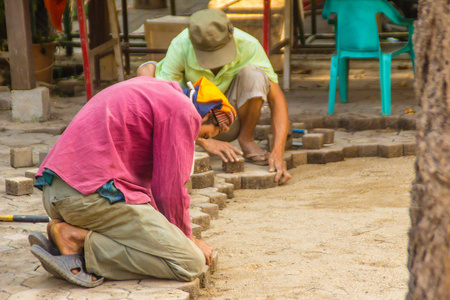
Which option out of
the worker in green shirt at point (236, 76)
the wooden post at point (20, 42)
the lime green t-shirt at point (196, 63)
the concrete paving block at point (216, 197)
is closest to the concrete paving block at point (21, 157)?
the worker in green shirt at point (236, 76)

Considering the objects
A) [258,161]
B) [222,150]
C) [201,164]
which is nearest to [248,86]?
[222,150]

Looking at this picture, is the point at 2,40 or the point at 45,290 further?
the point at 2,40

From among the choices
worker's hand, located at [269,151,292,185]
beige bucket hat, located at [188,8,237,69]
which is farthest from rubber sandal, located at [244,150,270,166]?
beige bucket hat, located at [188,8,237,69]

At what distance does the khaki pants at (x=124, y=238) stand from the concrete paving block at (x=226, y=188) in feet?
5.64

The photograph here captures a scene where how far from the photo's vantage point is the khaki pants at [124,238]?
2898 mm

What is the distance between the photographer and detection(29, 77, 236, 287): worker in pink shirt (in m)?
2.88

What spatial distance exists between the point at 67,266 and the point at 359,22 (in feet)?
14.9

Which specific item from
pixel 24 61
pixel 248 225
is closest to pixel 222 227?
pixel 248 225

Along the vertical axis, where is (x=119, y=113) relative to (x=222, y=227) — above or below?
above

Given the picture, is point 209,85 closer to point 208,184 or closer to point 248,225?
point 248,225

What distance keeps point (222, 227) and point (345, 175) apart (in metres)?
1.55

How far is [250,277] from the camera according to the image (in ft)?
10.6

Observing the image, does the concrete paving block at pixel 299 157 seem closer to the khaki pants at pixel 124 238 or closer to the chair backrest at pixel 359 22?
the chair backrest at pixel 359 22

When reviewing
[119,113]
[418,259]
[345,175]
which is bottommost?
[345,175]
